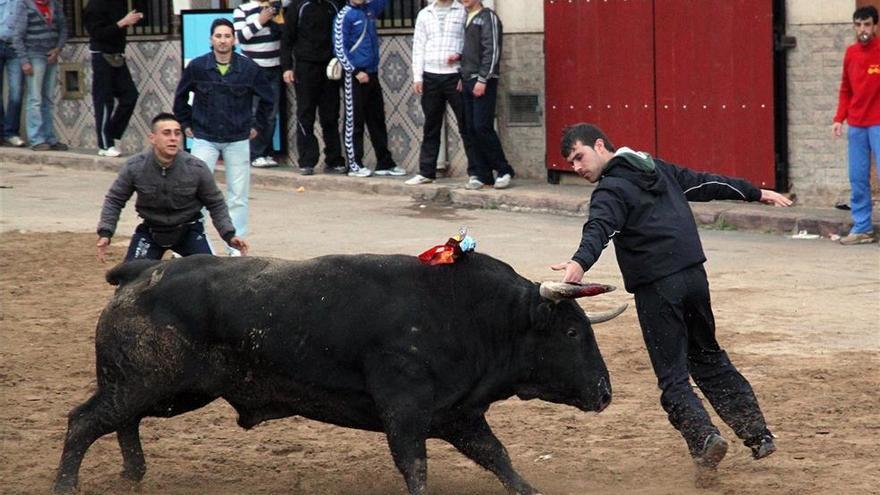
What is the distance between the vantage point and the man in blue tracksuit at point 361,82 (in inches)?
699

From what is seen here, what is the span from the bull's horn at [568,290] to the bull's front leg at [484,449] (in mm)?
643

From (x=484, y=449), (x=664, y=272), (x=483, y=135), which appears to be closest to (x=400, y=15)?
(x=483, y=135)

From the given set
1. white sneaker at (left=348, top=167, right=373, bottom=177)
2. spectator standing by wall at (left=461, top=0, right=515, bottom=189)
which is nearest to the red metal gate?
spectator standing by wall at (left=461, top=0, right=515, bottom=189)

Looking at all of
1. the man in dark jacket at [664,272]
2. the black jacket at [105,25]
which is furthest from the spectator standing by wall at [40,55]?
the man in dark jacket at [664,272]

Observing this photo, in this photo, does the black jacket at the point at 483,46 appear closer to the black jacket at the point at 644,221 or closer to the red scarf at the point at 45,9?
the red scarf at the point at 45,9

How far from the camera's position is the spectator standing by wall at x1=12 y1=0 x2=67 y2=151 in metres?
21.2

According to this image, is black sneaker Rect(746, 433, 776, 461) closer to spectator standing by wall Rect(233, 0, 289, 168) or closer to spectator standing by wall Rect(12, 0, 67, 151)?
spectator standing by wall Rect(233, 0, 289, 168)

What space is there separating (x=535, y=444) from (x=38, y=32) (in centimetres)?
1469

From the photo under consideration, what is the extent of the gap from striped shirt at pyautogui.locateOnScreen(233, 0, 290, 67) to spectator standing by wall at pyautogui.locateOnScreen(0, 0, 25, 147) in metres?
3.53

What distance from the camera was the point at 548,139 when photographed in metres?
17.8

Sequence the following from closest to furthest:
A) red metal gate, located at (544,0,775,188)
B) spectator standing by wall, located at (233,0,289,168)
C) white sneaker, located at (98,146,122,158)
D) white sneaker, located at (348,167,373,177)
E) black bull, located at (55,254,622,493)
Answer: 1. black bull, located at (55,254,622,493)
2. red metal gate, located at (544,0,775,188)
3. white sneaker, located at (348,167,373,177)
4. spectator standing by wall, located at (233,0,289,168)
5. white sneaker, located at (98,146,122,158)

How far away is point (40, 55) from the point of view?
21.4 metres

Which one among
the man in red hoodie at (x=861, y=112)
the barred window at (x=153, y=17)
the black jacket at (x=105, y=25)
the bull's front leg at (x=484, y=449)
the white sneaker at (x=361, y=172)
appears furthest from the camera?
the barred window at (x=153, y=17)

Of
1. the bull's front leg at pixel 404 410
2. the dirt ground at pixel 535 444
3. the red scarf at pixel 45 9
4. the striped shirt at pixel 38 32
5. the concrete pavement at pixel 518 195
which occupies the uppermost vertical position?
the red scarf at pixel 45 9
